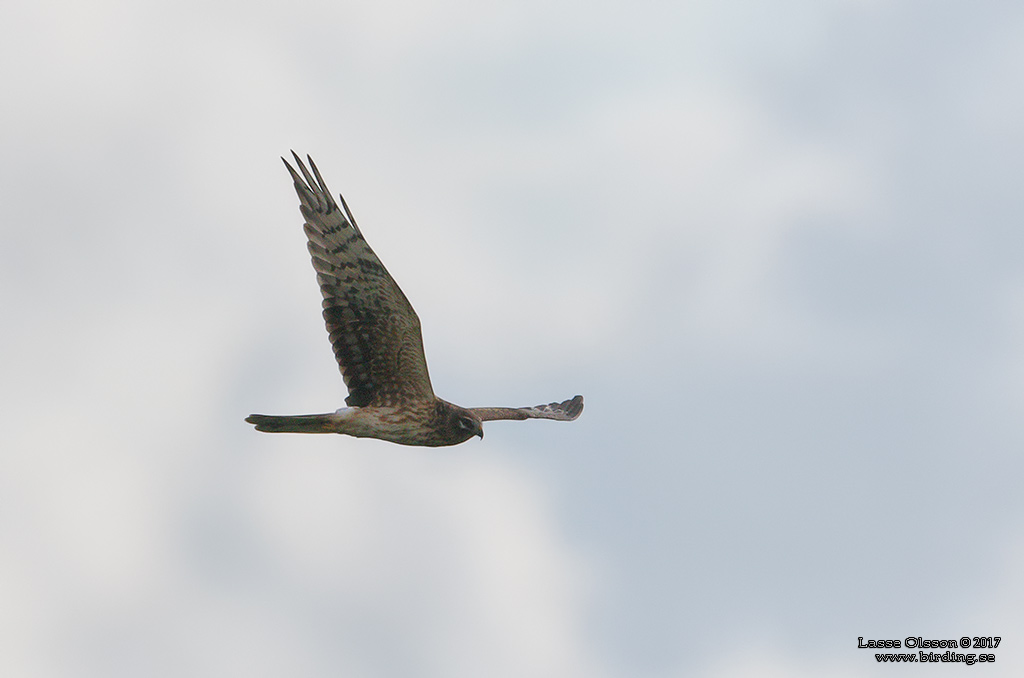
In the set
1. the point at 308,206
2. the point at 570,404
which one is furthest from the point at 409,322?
the point at 570,404

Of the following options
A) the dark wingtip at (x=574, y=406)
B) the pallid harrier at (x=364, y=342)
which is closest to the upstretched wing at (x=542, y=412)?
the dark wingtip at (x=574, y=406)

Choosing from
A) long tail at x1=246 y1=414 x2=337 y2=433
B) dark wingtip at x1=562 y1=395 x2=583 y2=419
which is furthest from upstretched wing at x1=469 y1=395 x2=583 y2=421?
long tail at x1=246 y1=414 x2=337 y2=433

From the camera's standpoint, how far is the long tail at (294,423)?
48.5 ft

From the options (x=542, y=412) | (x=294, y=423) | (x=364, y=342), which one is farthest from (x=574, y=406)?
(x=294, y=423)

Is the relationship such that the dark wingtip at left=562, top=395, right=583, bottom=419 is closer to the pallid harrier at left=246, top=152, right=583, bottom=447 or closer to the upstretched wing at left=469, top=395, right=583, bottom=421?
A: the upstretched wing at left=469, top=395, right=583, bottom=421

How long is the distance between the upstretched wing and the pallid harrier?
6.30 ft

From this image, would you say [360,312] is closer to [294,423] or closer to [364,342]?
[364,342]

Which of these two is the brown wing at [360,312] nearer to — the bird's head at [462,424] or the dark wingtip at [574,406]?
the bird's head at [462,424]

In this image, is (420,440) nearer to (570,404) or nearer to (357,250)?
(357,250)

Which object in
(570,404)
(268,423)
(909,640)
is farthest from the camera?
(570,404)

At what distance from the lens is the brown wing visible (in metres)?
14.9

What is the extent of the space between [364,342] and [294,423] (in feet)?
3.83

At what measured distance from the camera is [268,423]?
1484 cm

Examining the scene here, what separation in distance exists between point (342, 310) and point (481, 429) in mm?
2097
